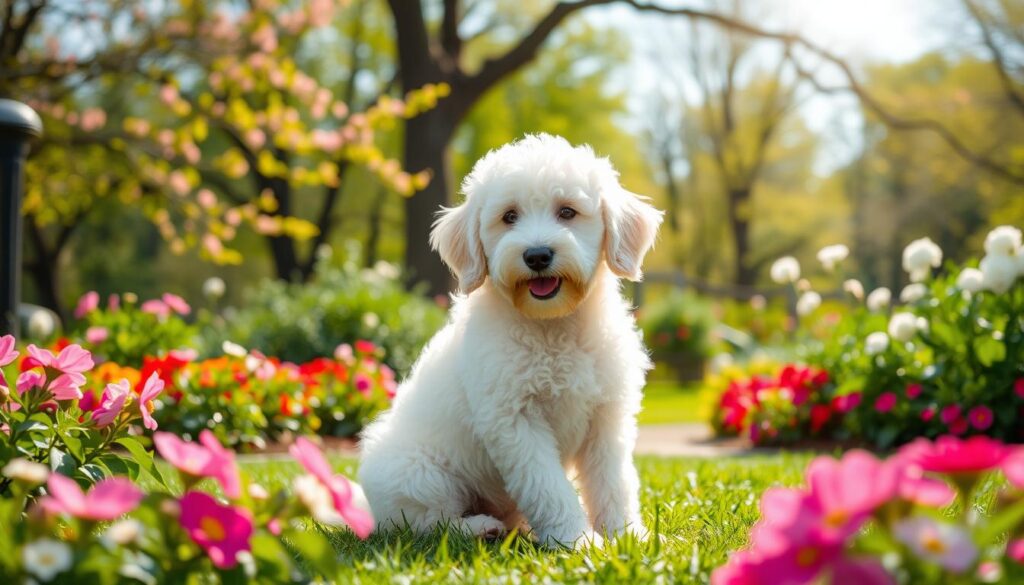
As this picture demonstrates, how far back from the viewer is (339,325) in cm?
970

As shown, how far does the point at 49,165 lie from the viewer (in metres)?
14.0

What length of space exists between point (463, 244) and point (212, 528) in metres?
1.93

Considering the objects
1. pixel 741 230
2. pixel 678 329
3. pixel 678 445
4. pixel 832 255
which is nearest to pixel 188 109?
pixel 678 445

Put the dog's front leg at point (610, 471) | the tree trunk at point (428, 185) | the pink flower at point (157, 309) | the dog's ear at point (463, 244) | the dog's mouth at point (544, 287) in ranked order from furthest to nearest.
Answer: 1. the tree trunk at point (428, 185)
2. the pink flower at point (157, 309)
3. the dog's ear at point (463, 244)
4. the dog's front leg at point (610, 471)
5. the dog's mouth at point (544, 287)

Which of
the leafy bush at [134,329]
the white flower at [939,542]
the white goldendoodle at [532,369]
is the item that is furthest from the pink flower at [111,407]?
the leafy bush at [134,329]

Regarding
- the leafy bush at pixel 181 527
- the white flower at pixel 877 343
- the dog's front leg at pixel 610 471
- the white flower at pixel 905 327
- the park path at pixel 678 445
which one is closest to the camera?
the leafy bush at pixel 181 527

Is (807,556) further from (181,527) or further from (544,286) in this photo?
(544,286)

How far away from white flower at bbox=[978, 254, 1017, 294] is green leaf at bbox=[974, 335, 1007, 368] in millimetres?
346

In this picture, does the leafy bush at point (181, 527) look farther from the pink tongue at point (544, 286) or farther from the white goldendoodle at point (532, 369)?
the pink tongue at point (544, 286)

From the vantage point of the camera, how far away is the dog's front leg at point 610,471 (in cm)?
351

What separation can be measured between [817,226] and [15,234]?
1408 inches

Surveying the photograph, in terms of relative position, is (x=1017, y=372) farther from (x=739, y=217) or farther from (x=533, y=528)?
(x=739, y=217)

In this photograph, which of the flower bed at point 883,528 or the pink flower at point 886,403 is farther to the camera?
the pink flower at point 886,403

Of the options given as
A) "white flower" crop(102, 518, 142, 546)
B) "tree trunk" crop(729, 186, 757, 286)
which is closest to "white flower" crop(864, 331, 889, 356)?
"white flower" crop(102, 518, 142, 546)
